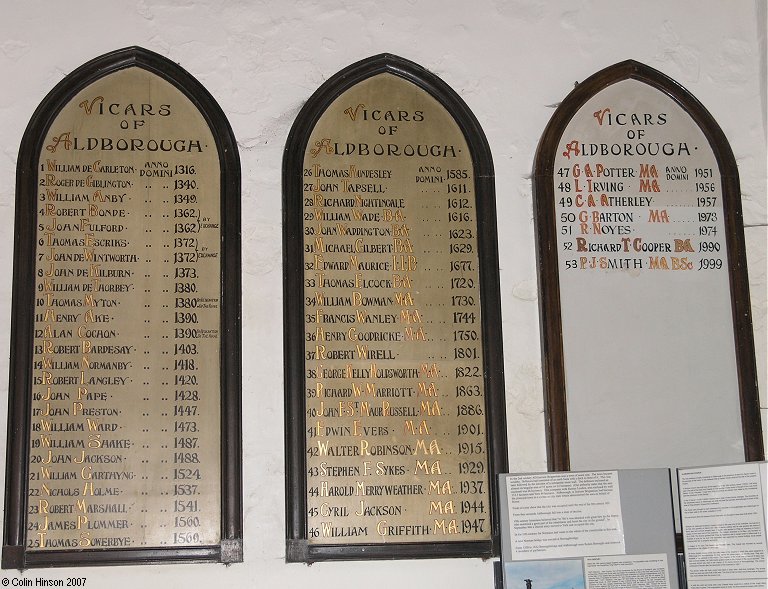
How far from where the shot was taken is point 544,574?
2.58 metres

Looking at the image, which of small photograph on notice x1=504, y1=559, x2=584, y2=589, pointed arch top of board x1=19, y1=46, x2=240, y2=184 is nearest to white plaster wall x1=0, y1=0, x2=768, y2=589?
pointed arch top of board x1=19, y1=46, x2=240, y2=184

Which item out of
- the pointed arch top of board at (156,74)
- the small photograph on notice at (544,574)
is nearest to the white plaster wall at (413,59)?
the pointed arch top of board at (156,74)

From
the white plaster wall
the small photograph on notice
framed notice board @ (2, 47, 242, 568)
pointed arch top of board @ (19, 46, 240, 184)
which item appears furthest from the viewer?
pointed arch top of board @ (19, 46, 240, 184)

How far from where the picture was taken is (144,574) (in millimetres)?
2723

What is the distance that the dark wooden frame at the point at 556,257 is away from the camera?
2900 millimetres

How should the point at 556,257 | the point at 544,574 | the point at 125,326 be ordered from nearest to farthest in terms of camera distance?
the point at 544,574 → the point at 125,326 → the point at 556,257

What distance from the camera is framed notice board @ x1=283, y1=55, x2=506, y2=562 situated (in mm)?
2801

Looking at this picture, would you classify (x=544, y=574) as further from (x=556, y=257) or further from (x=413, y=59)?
(x=413, y=59)

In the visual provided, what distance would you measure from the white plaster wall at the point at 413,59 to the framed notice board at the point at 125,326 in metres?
0.06

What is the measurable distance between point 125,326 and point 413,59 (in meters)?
1.26

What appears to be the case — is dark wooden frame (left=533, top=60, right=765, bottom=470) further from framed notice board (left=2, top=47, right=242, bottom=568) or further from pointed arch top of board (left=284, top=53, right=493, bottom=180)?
framed notice board (left=2, top=47, right=242, bottom=568)

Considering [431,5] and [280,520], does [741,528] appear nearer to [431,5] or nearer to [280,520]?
[280,520]

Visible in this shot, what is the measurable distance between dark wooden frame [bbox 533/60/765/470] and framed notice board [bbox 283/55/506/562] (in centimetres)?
15

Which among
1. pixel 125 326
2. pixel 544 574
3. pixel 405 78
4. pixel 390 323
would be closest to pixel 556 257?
pixel 390 323
